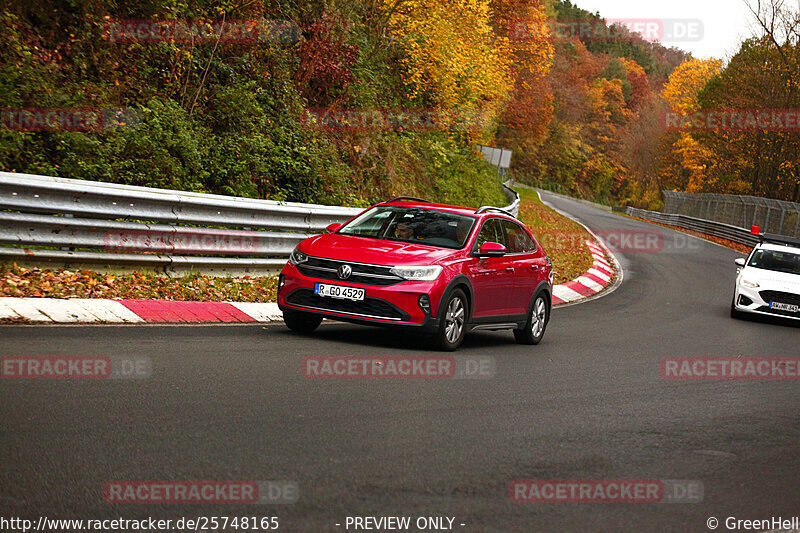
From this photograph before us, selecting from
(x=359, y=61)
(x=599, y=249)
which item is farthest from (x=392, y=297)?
(x=599, y=249)

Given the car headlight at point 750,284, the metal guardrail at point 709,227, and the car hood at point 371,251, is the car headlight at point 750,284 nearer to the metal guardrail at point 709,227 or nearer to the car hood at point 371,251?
the car hood at point 371,251

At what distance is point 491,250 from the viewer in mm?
10914

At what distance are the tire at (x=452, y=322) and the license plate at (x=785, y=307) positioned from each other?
10533mm

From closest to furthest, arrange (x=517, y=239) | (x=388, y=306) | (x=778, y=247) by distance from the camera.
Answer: (x=388, y=306) < (x=517, y=239) < (x=778, y=247)

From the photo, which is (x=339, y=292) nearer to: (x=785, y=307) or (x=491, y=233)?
(x=491, y=233)

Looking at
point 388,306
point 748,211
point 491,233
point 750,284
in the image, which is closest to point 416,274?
point 388,306

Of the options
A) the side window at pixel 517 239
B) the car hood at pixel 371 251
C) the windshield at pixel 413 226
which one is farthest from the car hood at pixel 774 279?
the car hood at pixel 371 251

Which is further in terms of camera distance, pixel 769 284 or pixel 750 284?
pixel 750 284

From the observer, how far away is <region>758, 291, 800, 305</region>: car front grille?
734 inches

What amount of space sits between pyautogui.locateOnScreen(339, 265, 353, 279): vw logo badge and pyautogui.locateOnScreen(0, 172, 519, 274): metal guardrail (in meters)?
3.23

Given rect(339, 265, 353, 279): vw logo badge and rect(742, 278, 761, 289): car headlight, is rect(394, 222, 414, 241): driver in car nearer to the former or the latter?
rect(339, 265, 353, 279): vw logo badge

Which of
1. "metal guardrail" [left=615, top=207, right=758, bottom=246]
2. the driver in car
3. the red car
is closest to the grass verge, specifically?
"metal guardrail" [left=615, top=207, right=758, bottom=246]

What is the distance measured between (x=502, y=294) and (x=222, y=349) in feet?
13.4

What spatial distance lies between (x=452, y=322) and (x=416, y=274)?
817 millimetres
